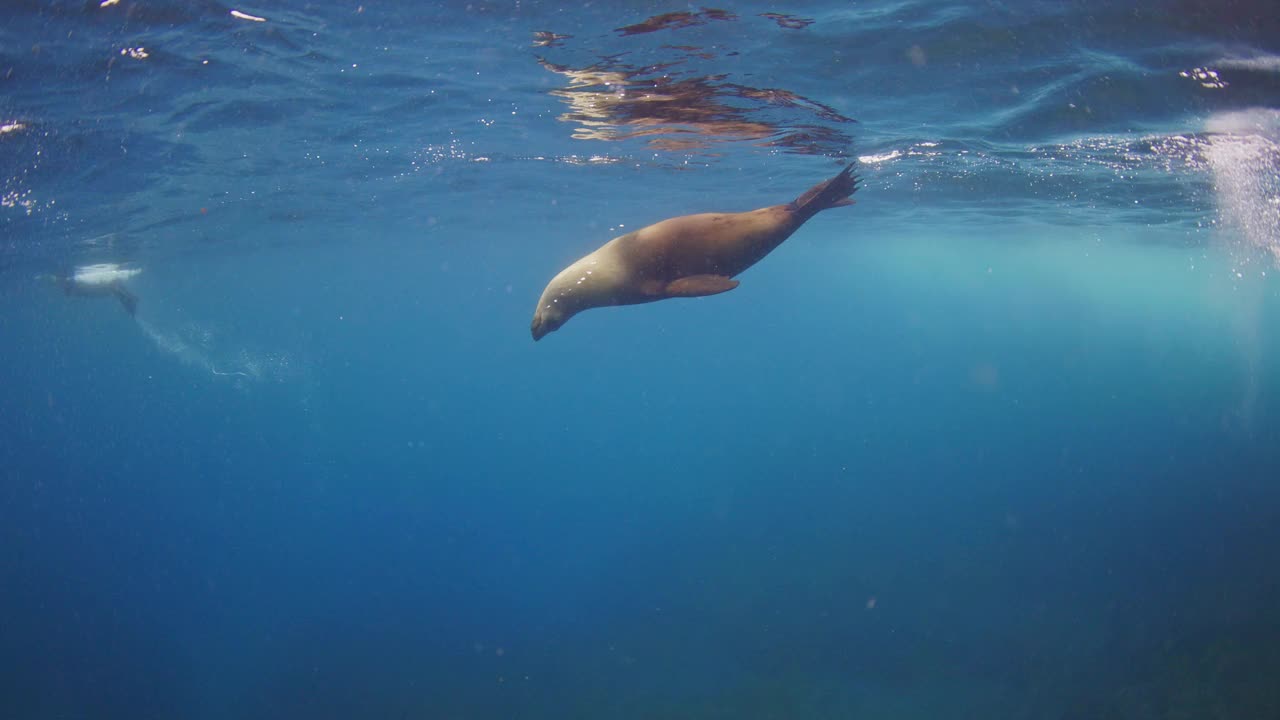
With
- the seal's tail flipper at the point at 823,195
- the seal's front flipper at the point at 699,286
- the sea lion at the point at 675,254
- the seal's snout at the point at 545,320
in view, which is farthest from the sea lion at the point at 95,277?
the seal's tail flipper at the point at 823,195

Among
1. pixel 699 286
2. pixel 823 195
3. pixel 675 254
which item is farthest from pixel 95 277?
pixel 823 195

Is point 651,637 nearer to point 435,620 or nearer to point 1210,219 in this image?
point 435,620

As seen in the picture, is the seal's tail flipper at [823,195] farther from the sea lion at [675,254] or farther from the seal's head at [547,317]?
the seal's head at [547,317]

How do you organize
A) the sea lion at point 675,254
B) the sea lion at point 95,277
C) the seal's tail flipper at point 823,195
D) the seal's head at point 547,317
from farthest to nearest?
the sea lion at point 95,277, the seal's head at point 547,317, the seal's tail flipper at point 823,195, the sea lion at point 675,254

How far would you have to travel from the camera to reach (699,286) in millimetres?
3543

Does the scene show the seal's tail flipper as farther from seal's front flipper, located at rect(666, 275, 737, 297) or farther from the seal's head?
the seal's head

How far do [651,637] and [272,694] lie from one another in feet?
26.7

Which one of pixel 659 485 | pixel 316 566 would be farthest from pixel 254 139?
pixel 659 485

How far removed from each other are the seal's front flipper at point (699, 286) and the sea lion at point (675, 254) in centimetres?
8

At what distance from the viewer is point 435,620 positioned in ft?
52.1

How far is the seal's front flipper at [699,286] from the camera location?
3447mm

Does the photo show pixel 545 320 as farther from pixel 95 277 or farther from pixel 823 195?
pixel 95 277

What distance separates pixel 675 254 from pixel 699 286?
518mm

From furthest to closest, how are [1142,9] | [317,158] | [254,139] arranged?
[317,158]
[254,139]
[1142,9]
